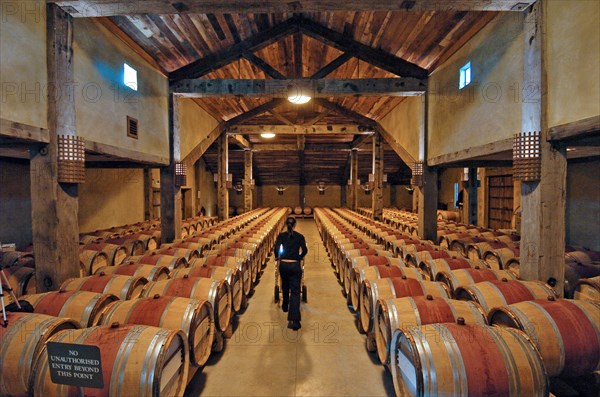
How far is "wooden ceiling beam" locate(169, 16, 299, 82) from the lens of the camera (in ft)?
23.7

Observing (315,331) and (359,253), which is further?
(359,253)

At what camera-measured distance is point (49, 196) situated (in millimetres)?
3947

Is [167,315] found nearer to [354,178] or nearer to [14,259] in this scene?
[14,259]

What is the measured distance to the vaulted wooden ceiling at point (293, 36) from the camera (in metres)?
4.05

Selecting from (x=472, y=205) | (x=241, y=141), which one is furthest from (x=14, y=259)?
(x=472, y=205)

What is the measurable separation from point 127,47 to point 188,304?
17.9ft

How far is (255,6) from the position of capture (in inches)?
160

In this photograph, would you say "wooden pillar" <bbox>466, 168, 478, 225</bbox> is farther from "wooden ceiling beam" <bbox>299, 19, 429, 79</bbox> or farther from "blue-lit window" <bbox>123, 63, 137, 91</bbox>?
Answer: "blue-lit window" <bbox>123, 63, 137, 91</bbox>

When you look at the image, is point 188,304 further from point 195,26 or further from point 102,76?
point 195,26

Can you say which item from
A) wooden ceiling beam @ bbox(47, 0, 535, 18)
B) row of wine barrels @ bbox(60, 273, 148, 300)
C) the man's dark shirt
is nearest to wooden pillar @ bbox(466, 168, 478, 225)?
wooden ceiling beam @ bbox(47, 0, 535, 18)

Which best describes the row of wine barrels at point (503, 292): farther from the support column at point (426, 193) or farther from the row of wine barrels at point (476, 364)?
the support column at point (426, 193)

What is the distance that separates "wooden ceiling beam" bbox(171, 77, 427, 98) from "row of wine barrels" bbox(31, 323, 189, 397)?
236 inches

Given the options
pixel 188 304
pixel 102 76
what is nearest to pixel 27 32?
pixel 102 76

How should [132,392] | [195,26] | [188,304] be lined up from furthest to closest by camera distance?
[195,26]
[188,304]
[132,392]
